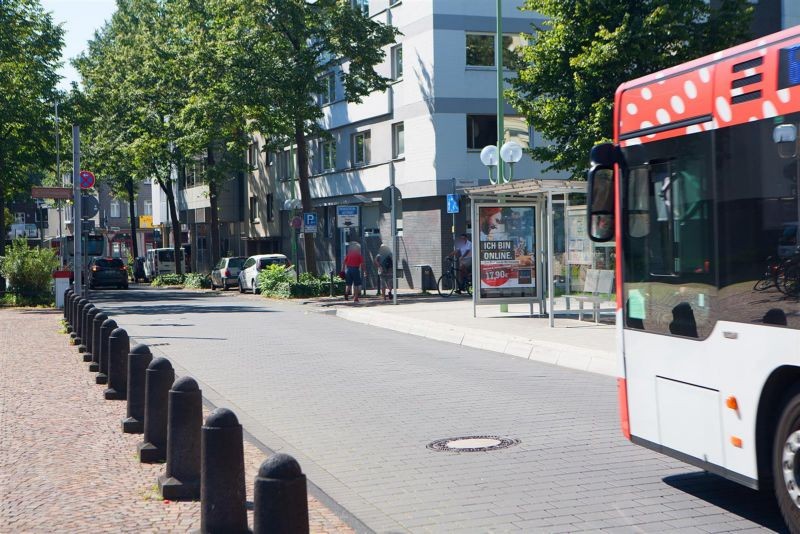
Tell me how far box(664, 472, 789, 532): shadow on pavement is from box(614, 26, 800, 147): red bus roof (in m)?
2.26

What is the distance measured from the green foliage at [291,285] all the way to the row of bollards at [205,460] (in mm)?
25560

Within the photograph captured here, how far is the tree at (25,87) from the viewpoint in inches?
1318

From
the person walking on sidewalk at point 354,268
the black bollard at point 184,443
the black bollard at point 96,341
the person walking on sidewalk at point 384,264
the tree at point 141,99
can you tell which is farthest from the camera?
the tree at point 141,99

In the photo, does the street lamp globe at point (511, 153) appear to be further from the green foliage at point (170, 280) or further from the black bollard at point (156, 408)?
the green foliage at point (170, 280)

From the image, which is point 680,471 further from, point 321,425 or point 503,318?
point 503,318

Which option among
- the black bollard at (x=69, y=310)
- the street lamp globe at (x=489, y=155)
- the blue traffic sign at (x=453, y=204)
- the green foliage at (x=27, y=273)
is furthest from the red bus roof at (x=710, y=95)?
the blue traffic sign at (x=453, y=204)

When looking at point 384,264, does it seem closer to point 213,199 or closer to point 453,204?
point 453,204

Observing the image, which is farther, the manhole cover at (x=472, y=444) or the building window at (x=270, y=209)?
the building window at (x=270, y=209)

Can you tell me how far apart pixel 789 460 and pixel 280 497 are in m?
2.72

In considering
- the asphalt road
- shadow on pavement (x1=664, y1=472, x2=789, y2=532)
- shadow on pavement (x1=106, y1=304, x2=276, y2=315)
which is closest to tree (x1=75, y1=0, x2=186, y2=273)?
shadow on pavement (x1=106, y1=304, x2=276, y2=315)

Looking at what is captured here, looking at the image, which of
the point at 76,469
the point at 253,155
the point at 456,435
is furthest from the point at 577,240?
the point at 253,155

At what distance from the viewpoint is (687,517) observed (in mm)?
6105

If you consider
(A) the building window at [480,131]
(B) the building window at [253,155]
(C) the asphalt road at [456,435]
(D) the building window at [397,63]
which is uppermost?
(D) the building window at [397,63]

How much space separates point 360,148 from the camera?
44.7 m
